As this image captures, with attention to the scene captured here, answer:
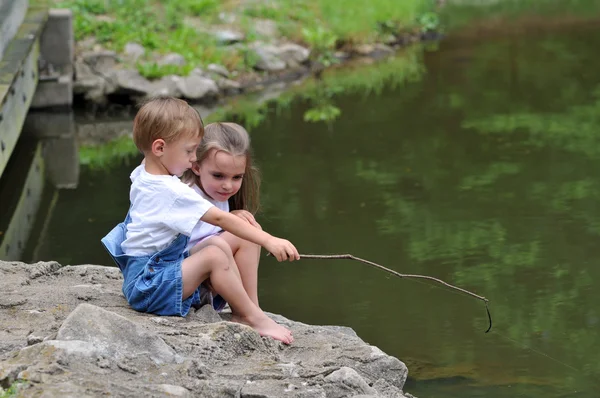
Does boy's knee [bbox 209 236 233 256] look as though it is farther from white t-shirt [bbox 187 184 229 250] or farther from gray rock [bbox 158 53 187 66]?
gray rock [bbox 158 53 187 66]

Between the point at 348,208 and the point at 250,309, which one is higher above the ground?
the point at 250,309

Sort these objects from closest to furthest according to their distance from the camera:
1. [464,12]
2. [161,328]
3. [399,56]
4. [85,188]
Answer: [161,328] → [85,188] → [399,56] → [464,12]

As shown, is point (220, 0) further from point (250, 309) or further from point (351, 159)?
point (250, 309)

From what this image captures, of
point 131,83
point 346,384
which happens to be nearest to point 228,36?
point 131,83

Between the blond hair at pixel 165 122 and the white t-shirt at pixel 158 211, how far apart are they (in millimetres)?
144

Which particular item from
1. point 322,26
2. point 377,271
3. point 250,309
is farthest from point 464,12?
point 250,309

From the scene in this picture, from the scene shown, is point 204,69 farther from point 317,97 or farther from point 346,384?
point 346,384

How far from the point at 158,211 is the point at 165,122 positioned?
1.08 ft

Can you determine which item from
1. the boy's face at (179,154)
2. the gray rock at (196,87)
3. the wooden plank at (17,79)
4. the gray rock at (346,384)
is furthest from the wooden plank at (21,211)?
the gray rock at (346,384)

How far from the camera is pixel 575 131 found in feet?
30.3

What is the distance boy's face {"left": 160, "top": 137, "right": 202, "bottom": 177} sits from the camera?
12.9 ft

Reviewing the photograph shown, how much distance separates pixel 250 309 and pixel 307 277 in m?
1.92

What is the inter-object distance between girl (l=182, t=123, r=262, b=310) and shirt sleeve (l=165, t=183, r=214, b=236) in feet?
0.61

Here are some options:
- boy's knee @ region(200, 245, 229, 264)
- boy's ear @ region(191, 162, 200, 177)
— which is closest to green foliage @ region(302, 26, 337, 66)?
boy's ear @ region(191, 162, 200, 177)
